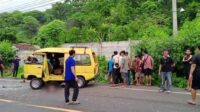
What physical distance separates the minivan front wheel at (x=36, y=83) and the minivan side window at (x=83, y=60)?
2015 millimetres

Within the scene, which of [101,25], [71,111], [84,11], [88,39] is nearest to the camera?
[71,111]

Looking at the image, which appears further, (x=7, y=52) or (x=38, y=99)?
(x=7, y=52)

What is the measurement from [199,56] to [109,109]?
3.08m

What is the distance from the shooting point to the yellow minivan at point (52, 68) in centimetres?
2003

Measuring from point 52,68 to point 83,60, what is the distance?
155cm

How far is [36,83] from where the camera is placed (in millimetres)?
20047

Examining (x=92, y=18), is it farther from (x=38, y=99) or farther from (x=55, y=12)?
(x=55, y=12)

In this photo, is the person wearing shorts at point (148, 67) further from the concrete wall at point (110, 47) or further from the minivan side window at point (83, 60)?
the concrete wall at point (110, 47)

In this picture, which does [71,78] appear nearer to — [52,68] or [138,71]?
[52,68]

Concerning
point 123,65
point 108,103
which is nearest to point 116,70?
point 123,65

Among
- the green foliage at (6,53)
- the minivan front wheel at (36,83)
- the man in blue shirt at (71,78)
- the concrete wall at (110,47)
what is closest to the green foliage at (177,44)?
the concrete wall at (110,47)

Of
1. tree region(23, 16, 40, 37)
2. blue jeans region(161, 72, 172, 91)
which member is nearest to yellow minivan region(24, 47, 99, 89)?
blue jeans region(161, 72, 172, 91)

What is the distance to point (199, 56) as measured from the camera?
12.3m

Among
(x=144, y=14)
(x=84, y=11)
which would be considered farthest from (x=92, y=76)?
(x=84, y=11)
